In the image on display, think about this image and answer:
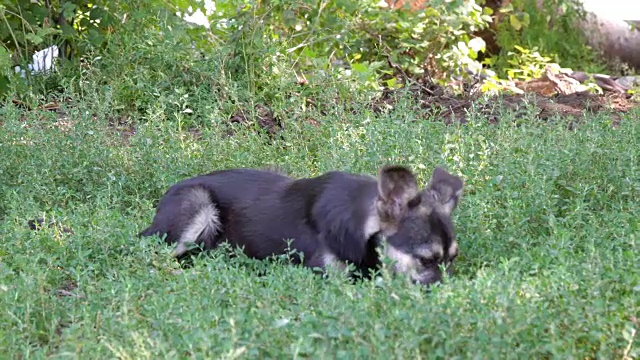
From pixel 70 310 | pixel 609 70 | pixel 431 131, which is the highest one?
pixel 70 310

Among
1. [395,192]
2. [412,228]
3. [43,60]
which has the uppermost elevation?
[395,192]

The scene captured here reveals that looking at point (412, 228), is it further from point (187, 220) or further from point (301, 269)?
point (187, 220)

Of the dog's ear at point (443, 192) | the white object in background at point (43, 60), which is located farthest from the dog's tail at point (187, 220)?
the white object in background at point (43, 60)

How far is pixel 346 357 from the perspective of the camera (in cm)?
445

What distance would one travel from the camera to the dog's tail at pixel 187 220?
7.12 metres

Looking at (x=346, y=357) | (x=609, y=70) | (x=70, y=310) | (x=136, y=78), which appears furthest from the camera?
(x=609, y=70)

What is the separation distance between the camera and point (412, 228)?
6.25 m

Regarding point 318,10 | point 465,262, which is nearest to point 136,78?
point 318,10

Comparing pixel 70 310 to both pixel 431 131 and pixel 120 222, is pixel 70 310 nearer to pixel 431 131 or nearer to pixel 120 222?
pixel 120 222

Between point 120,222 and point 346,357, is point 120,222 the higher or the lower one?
the lower one

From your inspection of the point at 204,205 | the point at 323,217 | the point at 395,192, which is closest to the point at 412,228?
the point at 395,192

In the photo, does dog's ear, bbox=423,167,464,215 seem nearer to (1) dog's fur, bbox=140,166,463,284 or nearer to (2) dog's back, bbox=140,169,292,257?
(1) dog's fur, bbox=140,166,463,284

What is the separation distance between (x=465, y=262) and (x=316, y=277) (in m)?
1.10

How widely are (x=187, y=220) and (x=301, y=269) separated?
61.1 inches
